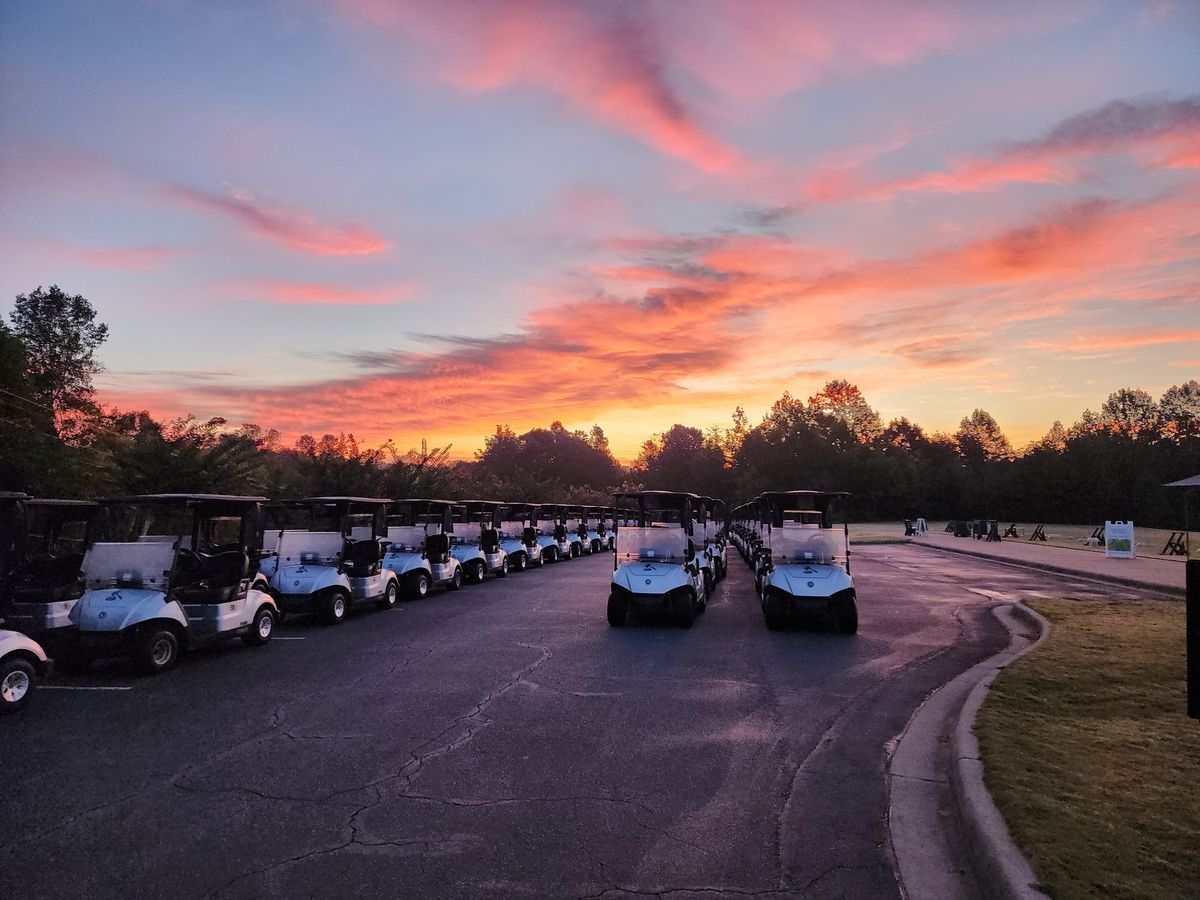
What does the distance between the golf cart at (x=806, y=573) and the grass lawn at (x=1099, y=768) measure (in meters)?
3.12

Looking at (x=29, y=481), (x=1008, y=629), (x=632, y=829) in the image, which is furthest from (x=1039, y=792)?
(x=29, y=481)

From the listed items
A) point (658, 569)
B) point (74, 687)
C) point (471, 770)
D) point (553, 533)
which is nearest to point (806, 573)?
point (658, 569)

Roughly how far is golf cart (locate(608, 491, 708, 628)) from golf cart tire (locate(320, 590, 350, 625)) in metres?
5.16

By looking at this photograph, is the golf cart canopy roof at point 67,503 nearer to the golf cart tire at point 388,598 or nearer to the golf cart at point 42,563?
the golf cart at point 42,563

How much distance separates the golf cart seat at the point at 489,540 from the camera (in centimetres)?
2200

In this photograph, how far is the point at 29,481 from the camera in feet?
84.3

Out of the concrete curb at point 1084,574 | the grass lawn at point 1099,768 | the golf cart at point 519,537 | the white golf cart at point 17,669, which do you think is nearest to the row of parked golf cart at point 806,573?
the grass lawn at point 1099,768

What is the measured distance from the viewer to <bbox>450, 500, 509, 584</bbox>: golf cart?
68.8 ft

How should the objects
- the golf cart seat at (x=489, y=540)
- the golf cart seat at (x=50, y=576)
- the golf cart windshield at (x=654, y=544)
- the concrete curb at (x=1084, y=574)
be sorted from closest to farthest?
1. the golf cart seat at (x=50, y=576)
2. the golf cart windshield at (x=654, y=544)
3. the concrete curb at (x=1084, y=574)
4. the golf cart seat at (x=489, y=540)

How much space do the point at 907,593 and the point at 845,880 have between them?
15.1 metres

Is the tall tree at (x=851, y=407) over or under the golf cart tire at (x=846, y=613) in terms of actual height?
over

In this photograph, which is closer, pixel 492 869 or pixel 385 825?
pixel 492 869

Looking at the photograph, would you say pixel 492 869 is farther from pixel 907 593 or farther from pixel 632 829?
pixel 907 593

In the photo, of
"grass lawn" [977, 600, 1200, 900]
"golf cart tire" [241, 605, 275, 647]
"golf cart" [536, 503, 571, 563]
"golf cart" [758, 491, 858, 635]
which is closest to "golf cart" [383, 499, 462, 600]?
"golf cart tire" [241, 605, 275, 647]
